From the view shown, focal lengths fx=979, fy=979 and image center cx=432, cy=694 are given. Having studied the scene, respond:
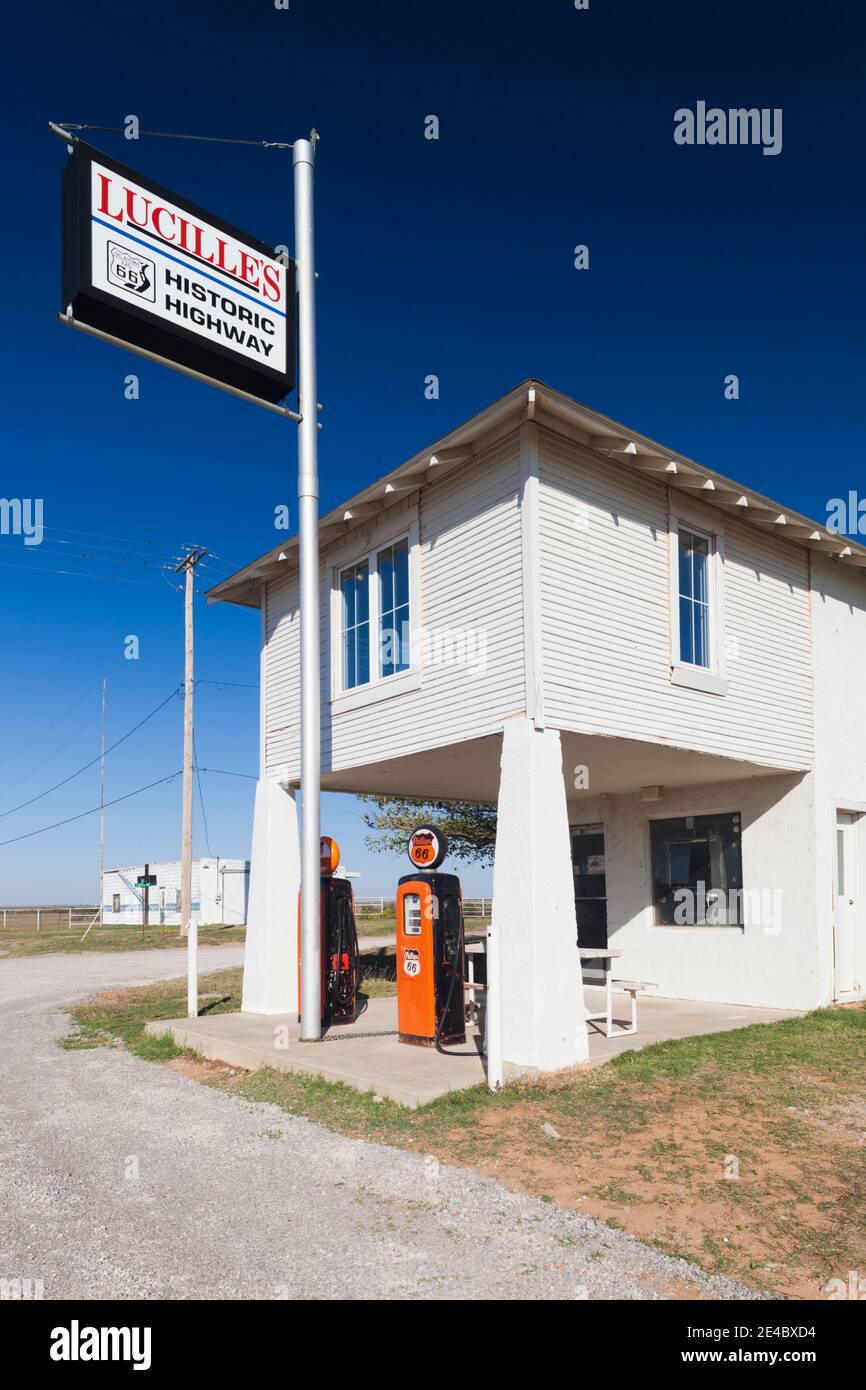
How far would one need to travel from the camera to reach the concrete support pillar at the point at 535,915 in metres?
8.82

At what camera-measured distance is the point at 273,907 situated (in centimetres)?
1370

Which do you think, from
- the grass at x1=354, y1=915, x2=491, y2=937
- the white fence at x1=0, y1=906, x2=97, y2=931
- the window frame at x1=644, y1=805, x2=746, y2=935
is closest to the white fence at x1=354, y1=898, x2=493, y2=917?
the grass at x1=354, y1=915, x2=491, y2=937

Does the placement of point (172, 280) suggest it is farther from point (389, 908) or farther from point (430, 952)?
point (389, 908)

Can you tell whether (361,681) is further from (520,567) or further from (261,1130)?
(261,1130)

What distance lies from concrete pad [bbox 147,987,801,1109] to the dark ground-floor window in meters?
1.19

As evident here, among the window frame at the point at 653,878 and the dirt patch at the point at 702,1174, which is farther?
the window frame at the point at 653,878

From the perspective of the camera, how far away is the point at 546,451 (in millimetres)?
9805

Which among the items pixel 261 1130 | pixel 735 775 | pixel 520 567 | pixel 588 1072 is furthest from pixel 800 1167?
pixel 735 775

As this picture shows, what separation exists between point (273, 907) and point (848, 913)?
7779 mm

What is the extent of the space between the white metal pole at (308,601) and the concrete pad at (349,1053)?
0.54 metres

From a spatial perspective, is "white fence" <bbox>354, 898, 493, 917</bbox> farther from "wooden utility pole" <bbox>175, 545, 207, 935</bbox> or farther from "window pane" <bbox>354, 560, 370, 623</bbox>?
"window pane" <bbox>354, 560, 370, 623</bbox>

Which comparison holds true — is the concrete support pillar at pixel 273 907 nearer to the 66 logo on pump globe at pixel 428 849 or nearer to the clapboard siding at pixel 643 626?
the 66 logo on pump globe at pixel 428 849

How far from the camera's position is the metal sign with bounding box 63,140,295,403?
30.4 ft

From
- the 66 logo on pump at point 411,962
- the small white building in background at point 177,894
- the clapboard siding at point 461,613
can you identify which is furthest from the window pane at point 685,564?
the small white building in background at point 177,894
